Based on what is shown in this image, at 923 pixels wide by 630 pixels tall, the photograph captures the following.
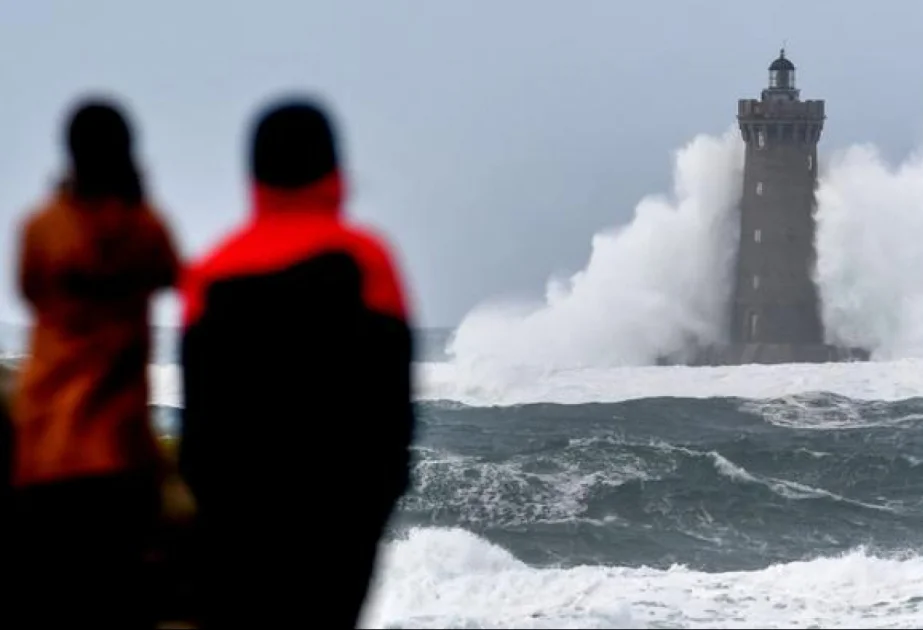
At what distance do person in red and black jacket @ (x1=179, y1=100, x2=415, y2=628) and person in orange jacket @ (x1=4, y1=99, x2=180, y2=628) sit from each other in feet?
0.62

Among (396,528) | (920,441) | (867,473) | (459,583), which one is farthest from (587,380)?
(459,583)

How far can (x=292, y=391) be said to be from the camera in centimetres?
443

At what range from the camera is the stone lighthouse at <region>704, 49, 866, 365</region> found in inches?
2341

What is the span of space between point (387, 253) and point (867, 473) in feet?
90.2

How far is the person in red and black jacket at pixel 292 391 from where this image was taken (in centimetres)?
443

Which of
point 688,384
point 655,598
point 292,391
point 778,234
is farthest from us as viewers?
point 778,234

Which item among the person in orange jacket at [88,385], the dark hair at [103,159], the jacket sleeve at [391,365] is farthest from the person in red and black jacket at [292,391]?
the dark hair at [103,159]

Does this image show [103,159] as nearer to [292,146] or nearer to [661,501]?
[292,146]

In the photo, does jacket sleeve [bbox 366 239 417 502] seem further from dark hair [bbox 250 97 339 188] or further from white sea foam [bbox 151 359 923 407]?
white sea foam [bbox 151 359 923 407]

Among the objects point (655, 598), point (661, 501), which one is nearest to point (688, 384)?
point (661, 501)

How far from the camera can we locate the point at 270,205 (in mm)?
4508

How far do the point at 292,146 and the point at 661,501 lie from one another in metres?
23.4

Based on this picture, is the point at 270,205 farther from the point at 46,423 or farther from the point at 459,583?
the point at 459,583

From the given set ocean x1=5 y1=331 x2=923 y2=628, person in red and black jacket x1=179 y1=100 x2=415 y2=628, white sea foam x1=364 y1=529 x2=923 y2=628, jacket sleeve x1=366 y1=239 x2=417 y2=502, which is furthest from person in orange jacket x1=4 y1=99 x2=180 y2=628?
white sea foam x1=364 y1=529 x2=923 y2=628
